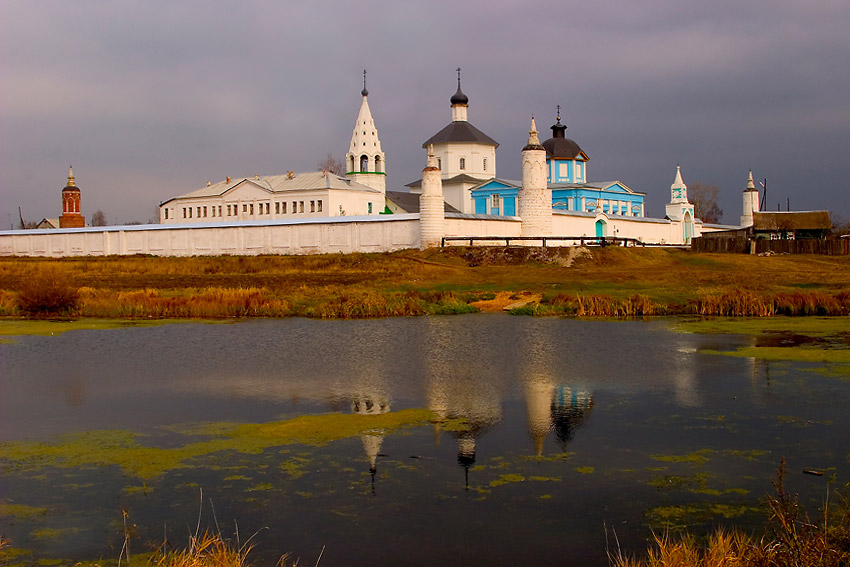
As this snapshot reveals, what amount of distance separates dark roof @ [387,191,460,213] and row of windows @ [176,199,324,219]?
572 centimetres

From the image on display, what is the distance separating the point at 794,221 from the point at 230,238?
1385 inches

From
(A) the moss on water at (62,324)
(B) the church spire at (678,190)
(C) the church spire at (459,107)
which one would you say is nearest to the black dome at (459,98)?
(C) the church spire at (459,107)

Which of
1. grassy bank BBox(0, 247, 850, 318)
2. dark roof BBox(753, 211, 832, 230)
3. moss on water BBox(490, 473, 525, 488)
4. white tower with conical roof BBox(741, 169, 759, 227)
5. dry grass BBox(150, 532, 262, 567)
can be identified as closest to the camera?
dry grass BBox(150, 532, 262, 567)

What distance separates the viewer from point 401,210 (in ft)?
195

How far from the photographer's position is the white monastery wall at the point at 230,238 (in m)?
42.7

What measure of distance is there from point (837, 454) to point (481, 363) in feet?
24.2

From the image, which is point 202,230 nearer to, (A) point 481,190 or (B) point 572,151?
(A) point 481,190

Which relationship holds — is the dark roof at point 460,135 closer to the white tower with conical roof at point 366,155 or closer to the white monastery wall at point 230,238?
the white tower with conical roof at point 366,155

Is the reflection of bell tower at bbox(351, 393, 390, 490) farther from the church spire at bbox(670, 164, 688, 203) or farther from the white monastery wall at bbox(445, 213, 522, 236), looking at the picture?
the church spire at bbox(670, 164, 688, 203)

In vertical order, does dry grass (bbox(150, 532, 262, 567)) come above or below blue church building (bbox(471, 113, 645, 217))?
below

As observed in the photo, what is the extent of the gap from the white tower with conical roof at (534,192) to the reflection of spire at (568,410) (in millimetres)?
31212

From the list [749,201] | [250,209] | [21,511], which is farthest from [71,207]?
[21,511]

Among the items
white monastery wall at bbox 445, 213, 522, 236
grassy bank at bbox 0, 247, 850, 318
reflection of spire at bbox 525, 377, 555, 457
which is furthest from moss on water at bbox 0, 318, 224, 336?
white monastery wall at bbox 445, 213, 522, 236

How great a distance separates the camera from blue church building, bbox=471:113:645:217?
5766 centimetres
